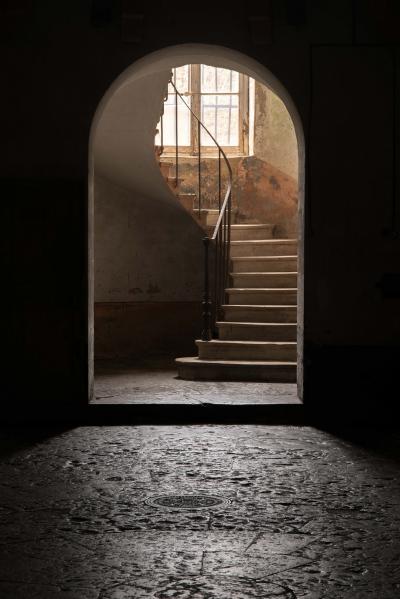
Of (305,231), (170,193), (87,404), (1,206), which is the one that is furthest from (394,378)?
(170,193)

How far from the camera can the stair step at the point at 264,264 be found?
9.68m

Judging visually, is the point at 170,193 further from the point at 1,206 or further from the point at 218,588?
the point at 218,588

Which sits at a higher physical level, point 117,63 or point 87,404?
point 117,63

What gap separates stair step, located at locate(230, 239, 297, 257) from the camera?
1021 cm

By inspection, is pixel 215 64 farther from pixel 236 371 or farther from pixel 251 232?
pixel 251 232

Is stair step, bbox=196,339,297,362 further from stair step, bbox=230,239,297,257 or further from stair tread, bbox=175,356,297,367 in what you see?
stair step, bbox=230,239,297,257

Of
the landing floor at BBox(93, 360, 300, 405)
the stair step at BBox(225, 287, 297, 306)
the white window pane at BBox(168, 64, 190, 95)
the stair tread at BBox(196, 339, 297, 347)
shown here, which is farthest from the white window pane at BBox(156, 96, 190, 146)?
the stair tread at BBox(196, 339, 297, 347)

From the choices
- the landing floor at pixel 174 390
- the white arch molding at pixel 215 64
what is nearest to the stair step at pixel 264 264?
the landing floor at pixel 174 390

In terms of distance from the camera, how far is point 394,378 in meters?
5.85

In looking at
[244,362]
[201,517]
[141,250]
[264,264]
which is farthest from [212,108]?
[201,517]

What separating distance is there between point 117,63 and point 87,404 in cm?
253

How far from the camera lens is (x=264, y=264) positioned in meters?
9.78

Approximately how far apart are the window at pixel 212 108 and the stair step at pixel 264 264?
2986mm

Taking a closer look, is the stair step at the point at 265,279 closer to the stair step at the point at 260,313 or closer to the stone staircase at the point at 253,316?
the stone staircase at the point at 253,316
